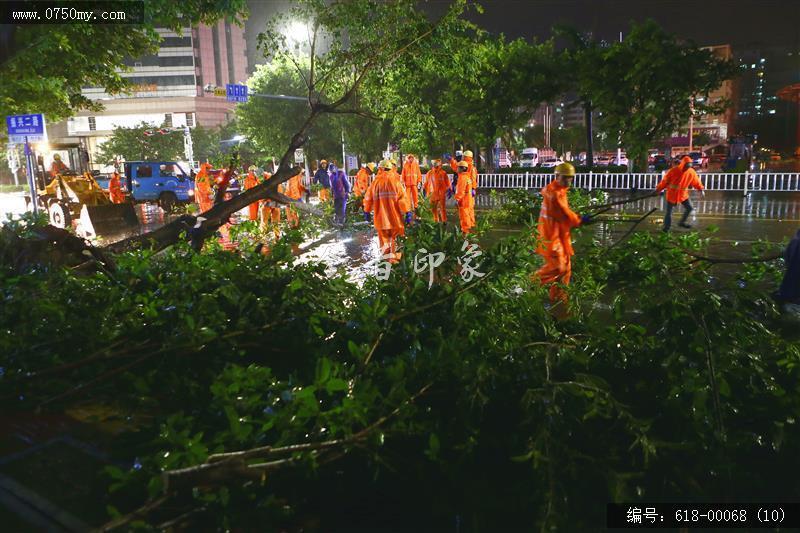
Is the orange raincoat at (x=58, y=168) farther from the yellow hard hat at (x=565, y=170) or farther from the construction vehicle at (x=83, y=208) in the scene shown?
the yellow hard hat at (x=565, y=170)

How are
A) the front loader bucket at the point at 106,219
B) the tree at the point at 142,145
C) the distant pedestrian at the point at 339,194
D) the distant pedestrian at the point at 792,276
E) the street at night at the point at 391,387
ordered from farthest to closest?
the tree at the point at 142,145 → the distant pedestrian at the point at 339,194 → the front loader bucket at the point at 106,219 → the distant pedestrian at the point at 792,276 → the street at night at the point at 391,387

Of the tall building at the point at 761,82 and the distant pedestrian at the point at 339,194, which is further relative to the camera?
the tall building at the point at 761,82

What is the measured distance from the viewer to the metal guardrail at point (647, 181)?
22.0 metres

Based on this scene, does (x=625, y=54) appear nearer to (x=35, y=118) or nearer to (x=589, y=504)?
(x=35, y=118)

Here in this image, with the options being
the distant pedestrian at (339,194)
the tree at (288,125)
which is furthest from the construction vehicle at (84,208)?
the tree at (288,125)

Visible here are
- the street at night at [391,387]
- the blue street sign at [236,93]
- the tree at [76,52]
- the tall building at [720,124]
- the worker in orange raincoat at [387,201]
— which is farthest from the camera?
the tall building at [720,124]

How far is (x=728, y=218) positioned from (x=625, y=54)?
13965mm

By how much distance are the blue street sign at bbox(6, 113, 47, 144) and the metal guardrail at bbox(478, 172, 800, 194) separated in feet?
49.5

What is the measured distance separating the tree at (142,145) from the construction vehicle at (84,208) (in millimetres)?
35692

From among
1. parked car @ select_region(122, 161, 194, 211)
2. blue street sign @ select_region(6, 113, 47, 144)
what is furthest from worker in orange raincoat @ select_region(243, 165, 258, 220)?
parked car @ select_region(122, 161, 194, 211)

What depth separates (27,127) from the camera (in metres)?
13.0

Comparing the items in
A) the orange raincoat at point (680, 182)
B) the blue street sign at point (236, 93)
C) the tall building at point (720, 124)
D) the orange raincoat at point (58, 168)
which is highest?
the tall building at point (720, 124)

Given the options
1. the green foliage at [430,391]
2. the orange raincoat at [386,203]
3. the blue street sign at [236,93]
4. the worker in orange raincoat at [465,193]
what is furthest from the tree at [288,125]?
the green foliage at [430,391]

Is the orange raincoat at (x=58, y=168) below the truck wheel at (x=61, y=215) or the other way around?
the other way around
